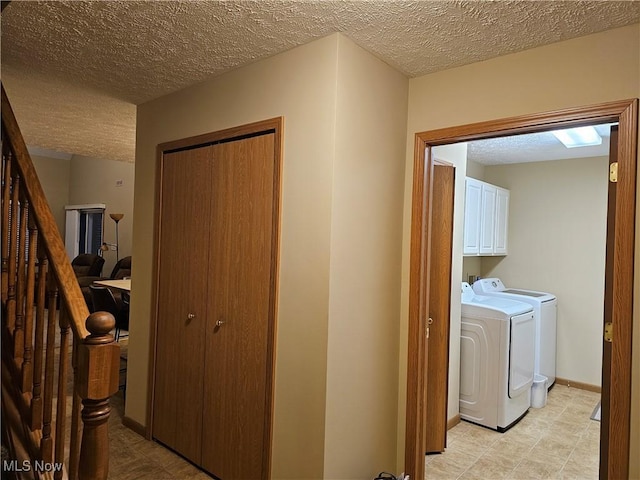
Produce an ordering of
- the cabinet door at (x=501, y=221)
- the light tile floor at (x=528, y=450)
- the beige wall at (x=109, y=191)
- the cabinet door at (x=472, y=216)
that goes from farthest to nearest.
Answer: the beige wall at (x=109, y=191)
the cabinet door at (x=501, y=221)
the cabinet door at (x=472, y=216)
the light tile floor at (x=528, y=450)

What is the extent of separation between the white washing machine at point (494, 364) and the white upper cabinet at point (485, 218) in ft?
2.58

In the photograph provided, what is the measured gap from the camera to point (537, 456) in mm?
2949

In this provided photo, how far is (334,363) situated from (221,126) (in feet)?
4.97

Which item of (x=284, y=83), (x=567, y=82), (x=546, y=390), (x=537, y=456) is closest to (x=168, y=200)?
(x=284, y=83)

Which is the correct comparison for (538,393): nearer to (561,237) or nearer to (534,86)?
(561,237)

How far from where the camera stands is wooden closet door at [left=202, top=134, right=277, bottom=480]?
88.0 inches

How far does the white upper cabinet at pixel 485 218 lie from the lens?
4.06 m

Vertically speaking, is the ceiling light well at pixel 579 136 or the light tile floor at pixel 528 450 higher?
the ceiling light well at pixel 579 136

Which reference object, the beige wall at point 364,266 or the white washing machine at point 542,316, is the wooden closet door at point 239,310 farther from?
the white washing machine at point 542,316

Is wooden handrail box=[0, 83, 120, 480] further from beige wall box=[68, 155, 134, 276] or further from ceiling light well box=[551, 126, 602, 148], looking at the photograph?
beige wall box=[68, 155, 134, 276]

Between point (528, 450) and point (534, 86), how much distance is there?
8.23ft

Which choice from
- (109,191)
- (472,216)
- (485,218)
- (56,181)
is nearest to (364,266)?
(472,216)

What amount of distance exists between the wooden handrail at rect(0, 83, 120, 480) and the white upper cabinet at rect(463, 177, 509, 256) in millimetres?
3355

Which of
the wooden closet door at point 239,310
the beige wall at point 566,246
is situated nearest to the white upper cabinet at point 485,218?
the beige wall at point 566,246
